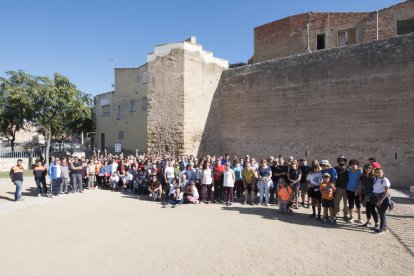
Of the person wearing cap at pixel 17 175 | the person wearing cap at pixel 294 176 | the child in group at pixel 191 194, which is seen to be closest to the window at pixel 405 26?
the person wearing cap at pixel 294 176

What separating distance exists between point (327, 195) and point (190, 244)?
3251 mm

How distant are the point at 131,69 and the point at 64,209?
1858 centimetres

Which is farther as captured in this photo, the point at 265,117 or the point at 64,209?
the point at 265,117

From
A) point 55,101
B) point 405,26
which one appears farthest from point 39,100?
point 405,26

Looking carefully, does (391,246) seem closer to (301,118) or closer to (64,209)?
(64,209)

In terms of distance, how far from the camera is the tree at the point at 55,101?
796 inches

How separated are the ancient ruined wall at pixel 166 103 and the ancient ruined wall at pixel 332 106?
2.96 meters

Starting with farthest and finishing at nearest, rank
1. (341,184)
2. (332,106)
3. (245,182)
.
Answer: (332,106)
(245,182)
(341,184)

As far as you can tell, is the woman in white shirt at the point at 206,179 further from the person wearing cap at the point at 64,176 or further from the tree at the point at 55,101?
the tree at the point at 55,101

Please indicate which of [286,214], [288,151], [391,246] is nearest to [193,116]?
[288,151]

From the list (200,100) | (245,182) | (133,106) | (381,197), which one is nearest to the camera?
(381,197)

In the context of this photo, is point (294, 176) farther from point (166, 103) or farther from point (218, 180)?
point (166, 103)

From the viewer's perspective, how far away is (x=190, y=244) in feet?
18.7

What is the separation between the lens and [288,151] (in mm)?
14633
